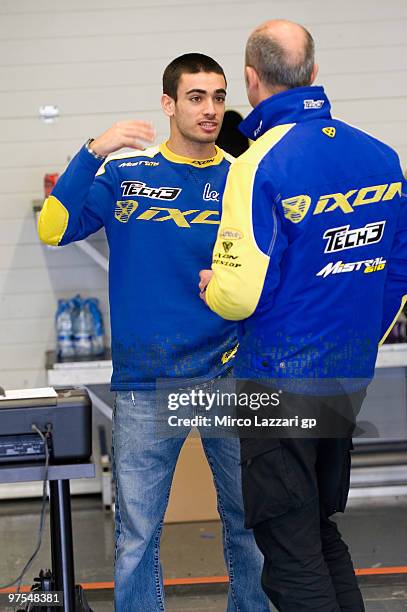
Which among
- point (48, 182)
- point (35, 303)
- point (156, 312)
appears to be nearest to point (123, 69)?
point (48, 182)

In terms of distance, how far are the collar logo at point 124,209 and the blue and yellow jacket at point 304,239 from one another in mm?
621

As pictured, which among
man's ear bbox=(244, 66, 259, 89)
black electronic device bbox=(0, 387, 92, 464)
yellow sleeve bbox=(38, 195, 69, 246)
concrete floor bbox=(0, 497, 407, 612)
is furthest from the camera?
concrete floor bbox=(0, 497, 407, 612)

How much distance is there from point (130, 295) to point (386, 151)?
89 centimetres

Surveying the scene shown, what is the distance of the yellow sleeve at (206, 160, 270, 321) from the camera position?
88.4 inches

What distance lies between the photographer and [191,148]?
2.99 metres

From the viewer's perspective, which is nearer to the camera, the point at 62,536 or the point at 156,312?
the point at 62,536

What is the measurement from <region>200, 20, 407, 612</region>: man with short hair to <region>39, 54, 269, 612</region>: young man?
20.0 inches

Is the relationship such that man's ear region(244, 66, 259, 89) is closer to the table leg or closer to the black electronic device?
the black electronic device

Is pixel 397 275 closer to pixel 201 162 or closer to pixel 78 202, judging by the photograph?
pixel 201 162

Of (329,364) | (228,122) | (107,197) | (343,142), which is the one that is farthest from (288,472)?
(228,122)

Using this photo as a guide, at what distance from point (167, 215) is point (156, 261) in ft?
0.46

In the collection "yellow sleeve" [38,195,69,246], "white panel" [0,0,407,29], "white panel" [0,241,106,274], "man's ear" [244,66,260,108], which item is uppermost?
"white panel" [0,0,407,29]

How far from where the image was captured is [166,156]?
3010 mm

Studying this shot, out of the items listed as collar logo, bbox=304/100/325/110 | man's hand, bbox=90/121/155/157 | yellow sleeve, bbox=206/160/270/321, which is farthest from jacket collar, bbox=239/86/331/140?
man's hand, bbox=90/121/155/157
